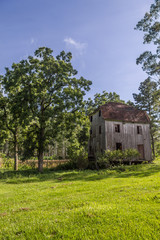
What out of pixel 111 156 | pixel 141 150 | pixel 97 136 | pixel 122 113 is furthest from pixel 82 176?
pixel 122 113

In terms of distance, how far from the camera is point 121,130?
93.8 feet

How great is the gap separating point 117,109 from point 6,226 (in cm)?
2811

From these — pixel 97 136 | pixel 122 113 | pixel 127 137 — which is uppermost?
pixel 122 113

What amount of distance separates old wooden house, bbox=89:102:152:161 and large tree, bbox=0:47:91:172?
7548mm

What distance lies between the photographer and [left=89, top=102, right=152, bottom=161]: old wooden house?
27969 millimetres

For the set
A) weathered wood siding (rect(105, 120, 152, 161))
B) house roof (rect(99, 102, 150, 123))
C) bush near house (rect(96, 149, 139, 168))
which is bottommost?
bush near house (rect(96, 149, 139, 168))

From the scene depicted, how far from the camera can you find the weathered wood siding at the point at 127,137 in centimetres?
2772

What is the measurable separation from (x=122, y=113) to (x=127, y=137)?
4.49m

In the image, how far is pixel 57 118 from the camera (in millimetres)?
22891

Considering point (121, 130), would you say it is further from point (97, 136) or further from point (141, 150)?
point (141, 150)

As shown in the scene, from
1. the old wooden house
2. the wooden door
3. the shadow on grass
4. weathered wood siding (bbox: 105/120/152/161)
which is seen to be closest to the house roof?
the old wooden house

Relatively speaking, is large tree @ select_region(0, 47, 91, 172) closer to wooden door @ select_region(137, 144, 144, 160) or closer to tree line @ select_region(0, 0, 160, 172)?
tree line @ select_region(0, 0, 160, 172)

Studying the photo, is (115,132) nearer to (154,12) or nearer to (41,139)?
(41,139)

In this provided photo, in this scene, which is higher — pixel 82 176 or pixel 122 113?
pixel 122 113
